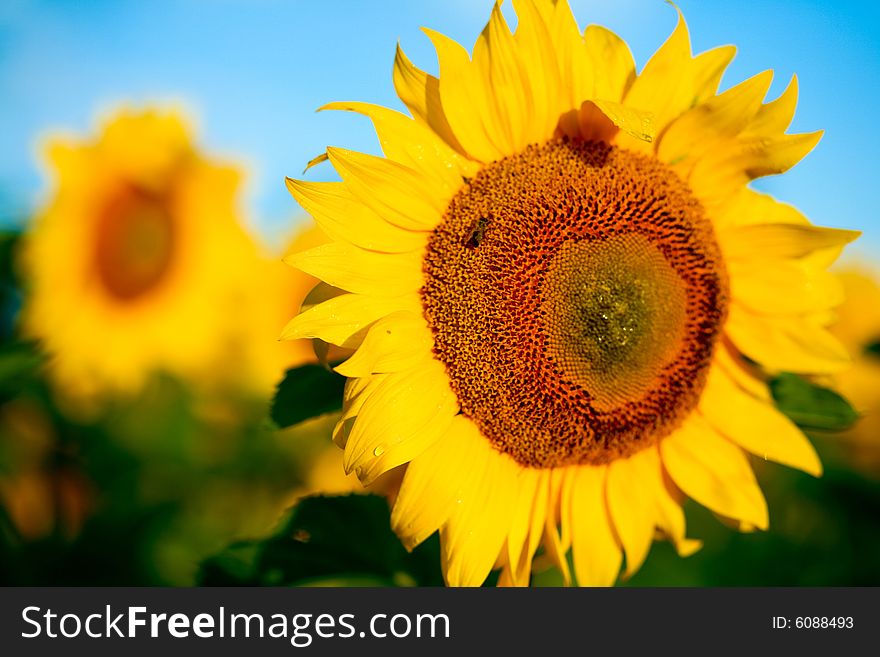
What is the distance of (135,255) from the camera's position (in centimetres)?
402

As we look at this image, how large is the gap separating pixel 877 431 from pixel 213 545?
3065mm

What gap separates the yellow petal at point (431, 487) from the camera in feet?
5.27

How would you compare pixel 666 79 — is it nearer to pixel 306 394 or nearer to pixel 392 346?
pixel 392 346

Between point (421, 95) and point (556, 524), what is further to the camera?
point (556, 524)

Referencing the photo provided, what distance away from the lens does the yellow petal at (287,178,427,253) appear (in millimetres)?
1556

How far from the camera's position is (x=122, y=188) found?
12.7ft

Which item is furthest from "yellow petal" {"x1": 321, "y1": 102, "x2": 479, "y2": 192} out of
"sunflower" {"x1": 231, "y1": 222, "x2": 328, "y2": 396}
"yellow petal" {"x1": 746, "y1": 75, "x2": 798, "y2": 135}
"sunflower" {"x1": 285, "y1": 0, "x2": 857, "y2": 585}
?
"sunflower" {"x1": 231, "y1": 222, "x2": 328, "y2": 396}

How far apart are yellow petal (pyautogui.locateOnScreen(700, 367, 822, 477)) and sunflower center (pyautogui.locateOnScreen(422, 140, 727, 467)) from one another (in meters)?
0.13

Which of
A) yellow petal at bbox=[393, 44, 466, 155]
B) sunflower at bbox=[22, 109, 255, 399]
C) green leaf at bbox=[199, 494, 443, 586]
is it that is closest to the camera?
yellow petal at bbox=[393, 44, 466, 155]

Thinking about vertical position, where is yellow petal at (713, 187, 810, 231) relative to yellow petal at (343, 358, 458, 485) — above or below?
above

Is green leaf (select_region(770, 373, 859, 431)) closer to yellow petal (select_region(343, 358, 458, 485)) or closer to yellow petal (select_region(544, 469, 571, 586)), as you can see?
yellow petal (select_region(544, 469, 571, 586))

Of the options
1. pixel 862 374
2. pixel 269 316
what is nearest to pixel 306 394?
pixel 269 316

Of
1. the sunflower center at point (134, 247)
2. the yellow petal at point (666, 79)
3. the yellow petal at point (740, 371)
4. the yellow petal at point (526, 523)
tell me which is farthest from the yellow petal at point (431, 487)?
the sunflower center at point (134, 247)

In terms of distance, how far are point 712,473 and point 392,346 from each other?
2.46ft
